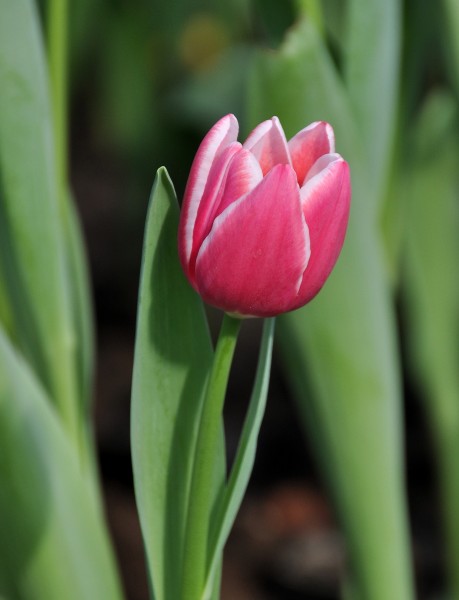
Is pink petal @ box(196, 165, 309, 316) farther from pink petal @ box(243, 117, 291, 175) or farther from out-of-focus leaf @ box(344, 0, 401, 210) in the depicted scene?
out-of-focus leaf @ box(344, 0, 401, 210)

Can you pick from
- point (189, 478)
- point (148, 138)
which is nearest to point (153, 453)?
point (189, 478)

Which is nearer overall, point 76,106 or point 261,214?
point 261,214

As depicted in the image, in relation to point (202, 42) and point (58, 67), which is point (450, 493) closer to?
point (58, 67)

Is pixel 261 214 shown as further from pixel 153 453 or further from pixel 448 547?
pixel 448 547

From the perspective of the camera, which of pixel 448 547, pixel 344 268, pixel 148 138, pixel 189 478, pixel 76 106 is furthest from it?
pixel 76 106

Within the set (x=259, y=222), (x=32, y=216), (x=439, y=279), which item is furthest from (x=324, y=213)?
(x=439, y=279)

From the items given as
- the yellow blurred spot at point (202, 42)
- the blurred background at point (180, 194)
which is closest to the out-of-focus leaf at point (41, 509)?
the blurred background at point (180, 194)
